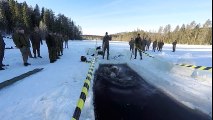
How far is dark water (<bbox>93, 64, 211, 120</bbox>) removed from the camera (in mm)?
5852

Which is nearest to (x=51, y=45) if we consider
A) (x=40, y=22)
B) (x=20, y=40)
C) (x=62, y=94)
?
(x=20, y=40)

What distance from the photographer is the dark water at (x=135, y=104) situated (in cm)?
585

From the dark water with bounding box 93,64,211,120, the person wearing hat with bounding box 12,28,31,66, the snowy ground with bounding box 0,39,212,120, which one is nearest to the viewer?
the snowy ground with bounding box 0,39,212,120

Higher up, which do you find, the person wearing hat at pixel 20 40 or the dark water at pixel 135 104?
the person wearing hat at pixel 20 40

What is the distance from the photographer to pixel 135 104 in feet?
22.0

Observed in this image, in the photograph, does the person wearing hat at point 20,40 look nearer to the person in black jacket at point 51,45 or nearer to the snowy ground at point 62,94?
the person in black jacket at point 51,45

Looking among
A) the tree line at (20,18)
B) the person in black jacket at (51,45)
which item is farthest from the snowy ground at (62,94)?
the tree line at (20,18)

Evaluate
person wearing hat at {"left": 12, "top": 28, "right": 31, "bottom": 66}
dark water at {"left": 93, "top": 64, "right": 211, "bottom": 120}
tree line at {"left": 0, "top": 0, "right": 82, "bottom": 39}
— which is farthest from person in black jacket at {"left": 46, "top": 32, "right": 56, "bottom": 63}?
tree line at {"left": 0, "top": 0, "right": 82, "bottom": 39}

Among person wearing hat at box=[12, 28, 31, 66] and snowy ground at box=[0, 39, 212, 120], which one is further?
person wearing hat at box=[12, 28, 31, 66]

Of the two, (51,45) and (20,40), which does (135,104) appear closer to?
(20,40)

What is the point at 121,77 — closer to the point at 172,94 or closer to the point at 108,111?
the point at 172,94

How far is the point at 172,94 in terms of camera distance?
7828 mm

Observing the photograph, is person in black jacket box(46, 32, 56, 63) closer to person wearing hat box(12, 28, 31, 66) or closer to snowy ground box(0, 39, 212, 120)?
person wearing hat box(12, 28, 31, 66)

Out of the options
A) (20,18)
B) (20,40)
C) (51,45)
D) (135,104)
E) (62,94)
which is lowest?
(135,104)
